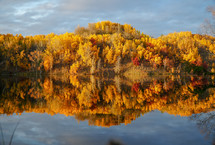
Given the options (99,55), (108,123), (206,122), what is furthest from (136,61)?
(108,123)

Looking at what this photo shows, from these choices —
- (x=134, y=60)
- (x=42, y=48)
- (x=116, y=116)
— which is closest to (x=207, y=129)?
(x=116, y=116)

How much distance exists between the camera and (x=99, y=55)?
54.8 meters

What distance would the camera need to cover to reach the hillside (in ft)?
158

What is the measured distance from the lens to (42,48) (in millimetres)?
53031

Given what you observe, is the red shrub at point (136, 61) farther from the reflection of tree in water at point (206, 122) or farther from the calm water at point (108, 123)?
the reflection of tree in water at point (206, 122)

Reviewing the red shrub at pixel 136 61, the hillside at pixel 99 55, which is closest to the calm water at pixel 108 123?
the hillside at pixel 99 55

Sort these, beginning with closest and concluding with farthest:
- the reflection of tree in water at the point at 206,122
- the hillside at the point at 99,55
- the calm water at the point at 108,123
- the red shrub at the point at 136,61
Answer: the calm water at the point at 108,123
the reflection of tree in water at the point at 206,122
the hillside at the point at 99,55
the red shrub at the point at 136,61

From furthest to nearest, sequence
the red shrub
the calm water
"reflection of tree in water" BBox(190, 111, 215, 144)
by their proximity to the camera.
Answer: the red shrub → "reflection of tree in water" BBox(190, 111, 215, 144) → the calm water

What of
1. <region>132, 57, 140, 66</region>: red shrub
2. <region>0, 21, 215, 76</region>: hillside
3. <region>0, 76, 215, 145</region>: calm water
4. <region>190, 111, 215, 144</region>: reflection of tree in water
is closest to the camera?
<region>0, 76, 215, 145</region>: calm water

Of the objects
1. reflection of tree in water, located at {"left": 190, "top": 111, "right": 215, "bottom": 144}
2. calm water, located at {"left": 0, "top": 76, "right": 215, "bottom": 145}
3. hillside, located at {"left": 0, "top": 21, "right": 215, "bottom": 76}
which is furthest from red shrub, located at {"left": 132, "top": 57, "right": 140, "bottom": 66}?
reflection of tree in water, located at {"left": 190, "top": 111, "right": 215, "bottom": 144}

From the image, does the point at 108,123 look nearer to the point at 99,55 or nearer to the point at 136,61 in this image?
the point at 136,61

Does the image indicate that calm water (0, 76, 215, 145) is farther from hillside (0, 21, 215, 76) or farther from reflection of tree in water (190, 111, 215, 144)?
hillside (0, 21, 215, 76)

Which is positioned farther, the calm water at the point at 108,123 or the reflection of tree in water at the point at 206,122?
the reflection of tree in water at the point at 206,122

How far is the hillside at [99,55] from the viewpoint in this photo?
48.0 metres
